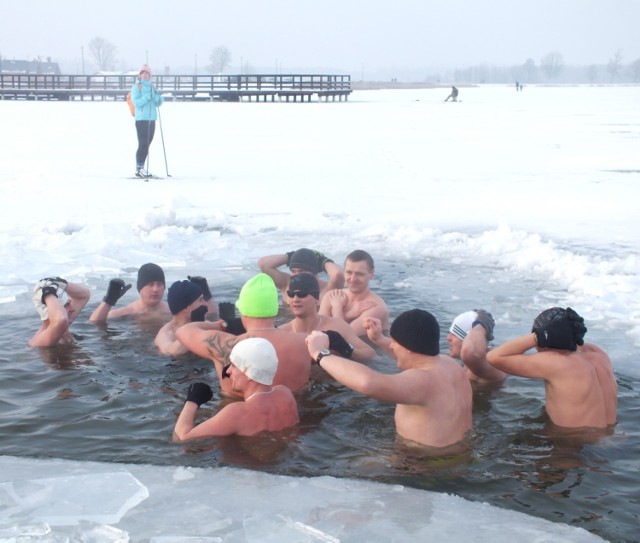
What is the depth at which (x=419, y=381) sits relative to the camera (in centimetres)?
433

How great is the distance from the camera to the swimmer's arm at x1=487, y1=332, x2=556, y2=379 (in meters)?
4.74

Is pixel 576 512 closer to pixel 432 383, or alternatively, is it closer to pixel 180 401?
pixel 432 383

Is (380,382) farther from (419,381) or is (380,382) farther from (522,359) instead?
(522,359)

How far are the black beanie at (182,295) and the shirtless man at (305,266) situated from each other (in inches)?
35.6

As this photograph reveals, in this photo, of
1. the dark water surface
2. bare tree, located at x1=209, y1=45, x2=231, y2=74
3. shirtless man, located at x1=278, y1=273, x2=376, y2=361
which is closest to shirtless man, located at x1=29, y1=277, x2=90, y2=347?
the dark water surface

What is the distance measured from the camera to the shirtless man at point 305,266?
7.09 m

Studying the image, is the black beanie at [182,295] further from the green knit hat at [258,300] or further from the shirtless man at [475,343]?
the shirtless man at [475,343]

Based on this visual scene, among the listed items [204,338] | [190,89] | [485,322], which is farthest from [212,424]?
[190,89]

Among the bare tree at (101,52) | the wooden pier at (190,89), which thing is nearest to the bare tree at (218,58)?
the bare tree at (101,52)

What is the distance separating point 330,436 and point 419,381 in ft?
2.99

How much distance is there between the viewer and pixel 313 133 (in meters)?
25.2

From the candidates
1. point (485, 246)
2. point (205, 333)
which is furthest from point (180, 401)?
point (485, 246)

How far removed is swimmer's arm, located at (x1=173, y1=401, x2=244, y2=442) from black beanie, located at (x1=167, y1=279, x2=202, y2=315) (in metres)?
1.65

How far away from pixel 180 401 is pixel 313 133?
2032cm
